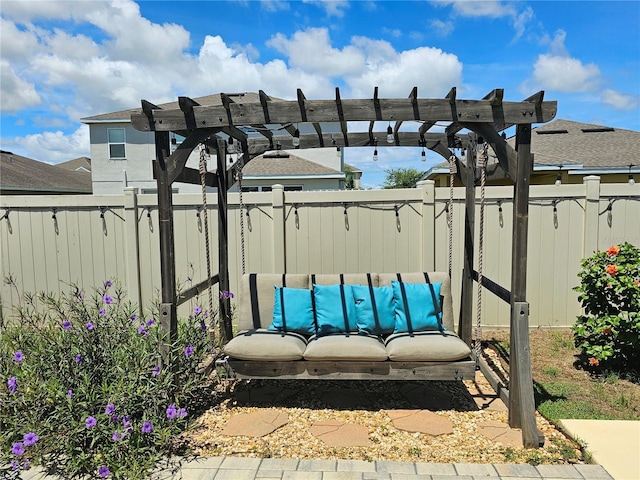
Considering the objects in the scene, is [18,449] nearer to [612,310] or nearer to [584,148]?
[612,310]

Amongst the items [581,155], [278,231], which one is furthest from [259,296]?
[581,155]

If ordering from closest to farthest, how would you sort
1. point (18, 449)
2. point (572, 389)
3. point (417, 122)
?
point (18, 449) < point (417, 122) < point (572, 389)

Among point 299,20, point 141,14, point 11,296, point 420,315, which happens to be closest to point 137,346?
point 420,315

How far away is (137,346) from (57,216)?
3243 millimetres

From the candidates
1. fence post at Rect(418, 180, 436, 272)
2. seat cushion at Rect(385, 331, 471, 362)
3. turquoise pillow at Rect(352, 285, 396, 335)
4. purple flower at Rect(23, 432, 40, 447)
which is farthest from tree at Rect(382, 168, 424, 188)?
purple flower at Rect(23, 432, 40, 447)

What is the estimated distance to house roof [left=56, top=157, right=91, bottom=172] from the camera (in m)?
26.5

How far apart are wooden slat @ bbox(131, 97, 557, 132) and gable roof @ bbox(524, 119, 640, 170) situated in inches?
279

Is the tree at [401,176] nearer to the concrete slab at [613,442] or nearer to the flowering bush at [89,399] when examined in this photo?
the concrete slab at [613,442]

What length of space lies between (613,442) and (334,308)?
216cm

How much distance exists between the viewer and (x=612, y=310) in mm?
3820

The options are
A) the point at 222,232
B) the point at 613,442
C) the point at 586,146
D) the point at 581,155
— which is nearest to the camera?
the point at 613,442

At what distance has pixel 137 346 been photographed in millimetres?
3020

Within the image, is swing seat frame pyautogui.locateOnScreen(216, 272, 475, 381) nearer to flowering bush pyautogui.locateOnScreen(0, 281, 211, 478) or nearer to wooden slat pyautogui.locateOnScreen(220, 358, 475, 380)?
wooden slat pyautogui.locateOnScreen(220, 358, 475, 380)

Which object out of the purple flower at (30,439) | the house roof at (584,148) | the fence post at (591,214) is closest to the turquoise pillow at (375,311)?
the purple flower at (30,439)
